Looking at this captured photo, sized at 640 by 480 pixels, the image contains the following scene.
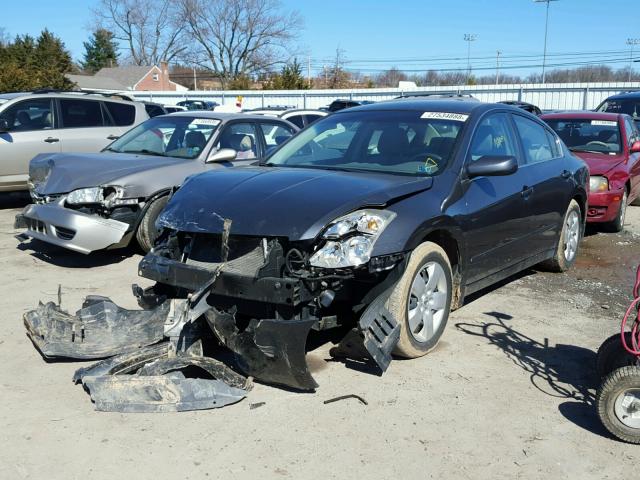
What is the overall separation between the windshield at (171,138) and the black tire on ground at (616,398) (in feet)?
17.3

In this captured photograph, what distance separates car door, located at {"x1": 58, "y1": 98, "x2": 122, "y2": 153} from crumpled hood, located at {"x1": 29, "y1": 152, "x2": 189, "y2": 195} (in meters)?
3.20

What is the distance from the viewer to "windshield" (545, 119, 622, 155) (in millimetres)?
9539

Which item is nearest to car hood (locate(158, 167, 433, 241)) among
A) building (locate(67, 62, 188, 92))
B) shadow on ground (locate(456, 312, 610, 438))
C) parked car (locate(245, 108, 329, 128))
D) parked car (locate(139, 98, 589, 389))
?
parked car (locate(139, 98, 589, 389))

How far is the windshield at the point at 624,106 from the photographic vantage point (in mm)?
13781

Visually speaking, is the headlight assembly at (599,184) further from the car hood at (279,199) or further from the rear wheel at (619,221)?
the car hood at (279,199)

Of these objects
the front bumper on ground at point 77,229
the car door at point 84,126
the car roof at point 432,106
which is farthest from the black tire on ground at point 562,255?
the car door at point 84,126

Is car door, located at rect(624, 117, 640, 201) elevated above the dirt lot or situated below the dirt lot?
above

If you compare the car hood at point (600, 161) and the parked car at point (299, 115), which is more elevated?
the parked car at point (299, 115)

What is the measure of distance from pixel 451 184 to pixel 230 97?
32.5 meters

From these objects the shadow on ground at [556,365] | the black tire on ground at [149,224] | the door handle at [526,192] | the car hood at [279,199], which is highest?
the car hood at [279,199]

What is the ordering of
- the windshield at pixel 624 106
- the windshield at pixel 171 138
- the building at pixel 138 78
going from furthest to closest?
the building at pixel 138 78 → the windshield at pixel 624 106 → the windshield at pixel 171 138

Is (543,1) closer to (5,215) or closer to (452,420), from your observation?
(5,215)

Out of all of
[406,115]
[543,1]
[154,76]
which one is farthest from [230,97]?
[154,76]

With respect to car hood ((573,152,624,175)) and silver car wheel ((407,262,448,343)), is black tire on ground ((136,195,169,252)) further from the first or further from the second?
car hood ((573,152,624,175))
